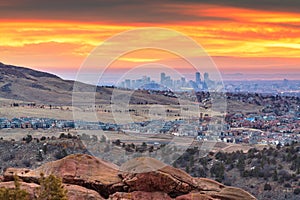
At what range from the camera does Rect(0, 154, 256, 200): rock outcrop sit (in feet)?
86.6

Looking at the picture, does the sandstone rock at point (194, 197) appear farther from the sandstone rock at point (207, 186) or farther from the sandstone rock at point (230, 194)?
the sandstone rock at point (207, 186)

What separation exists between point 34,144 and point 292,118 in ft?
216

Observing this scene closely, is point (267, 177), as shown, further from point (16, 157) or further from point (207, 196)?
point (207, 196)

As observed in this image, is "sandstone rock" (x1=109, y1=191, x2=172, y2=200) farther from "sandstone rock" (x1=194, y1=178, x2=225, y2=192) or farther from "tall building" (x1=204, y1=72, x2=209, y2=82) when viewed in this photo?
"tall building" (x1=204, y1=72, x2=209, y2=82)

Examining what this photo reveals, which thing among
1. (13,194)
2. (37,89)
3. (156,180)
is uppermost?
(37,89)

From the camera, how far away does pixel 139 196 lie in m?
26.2


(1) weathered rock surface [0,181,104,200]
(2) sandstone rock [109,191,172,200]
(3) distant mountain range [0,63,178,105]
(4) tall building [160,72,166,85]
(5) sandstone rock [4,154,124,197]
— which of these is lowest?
(2) sandstone rock [109,191,172,200]

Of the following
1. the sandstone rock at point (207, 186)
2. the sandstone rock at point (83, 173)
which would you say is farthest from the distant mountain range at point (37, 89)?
the sandstone rock at point (83, 173)

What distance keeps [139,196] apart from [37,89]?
145m

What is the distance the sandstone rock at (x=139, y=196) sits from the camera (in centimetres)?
2589

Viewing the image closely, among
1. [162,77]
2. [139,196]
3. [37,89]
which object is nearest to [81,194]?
[139,196]

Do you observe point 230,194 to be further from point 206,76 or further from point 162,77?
point 162,77

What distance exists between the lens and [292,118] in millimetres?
118500

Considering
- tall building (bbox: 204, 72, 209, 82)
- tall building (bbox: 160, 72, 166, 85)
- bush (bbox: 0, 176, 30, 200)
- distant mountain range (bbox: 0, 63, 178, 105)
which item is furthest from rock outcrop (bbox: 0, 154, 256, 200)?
distant mountain range (bbox: 0, 63, 178, 105)
